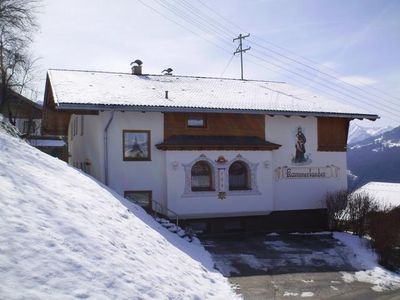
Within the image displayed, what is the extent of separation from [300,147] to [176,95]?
5.62m

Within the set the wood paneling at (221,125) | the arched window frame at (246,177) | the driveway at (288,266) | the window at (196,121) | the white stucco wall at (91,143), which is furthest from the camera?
the arched window frame at (246,177)

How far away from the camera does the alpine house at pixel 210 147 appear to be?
16.1 m

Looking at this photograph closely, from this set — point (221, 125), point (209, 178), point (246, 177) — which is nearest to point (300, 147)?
point (246, 177)

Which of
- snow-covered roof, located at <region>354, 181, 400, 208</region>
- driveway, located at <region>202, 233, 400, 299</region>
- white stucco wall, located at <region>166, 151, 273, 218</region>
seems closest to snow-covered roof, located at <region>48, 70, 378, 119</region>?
white stucco wall, located at <region>166, 151, 273, 218</region>

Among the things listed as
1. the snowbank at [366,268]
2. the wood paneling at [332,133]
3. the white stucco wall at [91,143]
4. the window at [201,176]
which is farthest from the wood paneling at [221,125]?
the snowbank at [366,268]

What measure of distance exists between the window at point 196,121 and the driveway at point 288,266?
441cm

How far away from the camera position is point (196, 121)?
17.3 metres

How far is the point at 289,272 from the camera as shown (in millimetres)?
11977

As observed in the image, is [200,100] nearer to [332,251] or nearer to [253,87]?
[253,87]

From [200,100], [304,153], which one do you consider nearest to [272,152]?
[304,153]

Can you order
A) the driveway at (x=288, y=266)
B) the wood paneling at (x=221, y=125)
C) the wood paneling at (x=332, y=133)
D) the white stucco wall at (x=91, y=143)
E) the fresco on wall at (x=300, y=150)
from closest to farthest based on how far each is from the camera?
the driveway at (x=288, y=266) → the white stucco wall at (x=91, y=143) → the wood paneling at (x=221, y=125) → the fresco on wall at (x=300, y=150) → the wood paneling at (x=332, y=133)

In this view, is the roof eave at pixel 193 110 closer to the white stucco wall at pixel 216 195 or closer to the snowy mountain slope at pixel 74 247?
the white stucco wall at pixel 216 195

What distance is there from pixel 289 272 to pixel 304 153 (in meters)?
7.65

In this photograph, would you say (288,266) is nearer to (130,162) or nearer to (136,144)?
(130,162)
